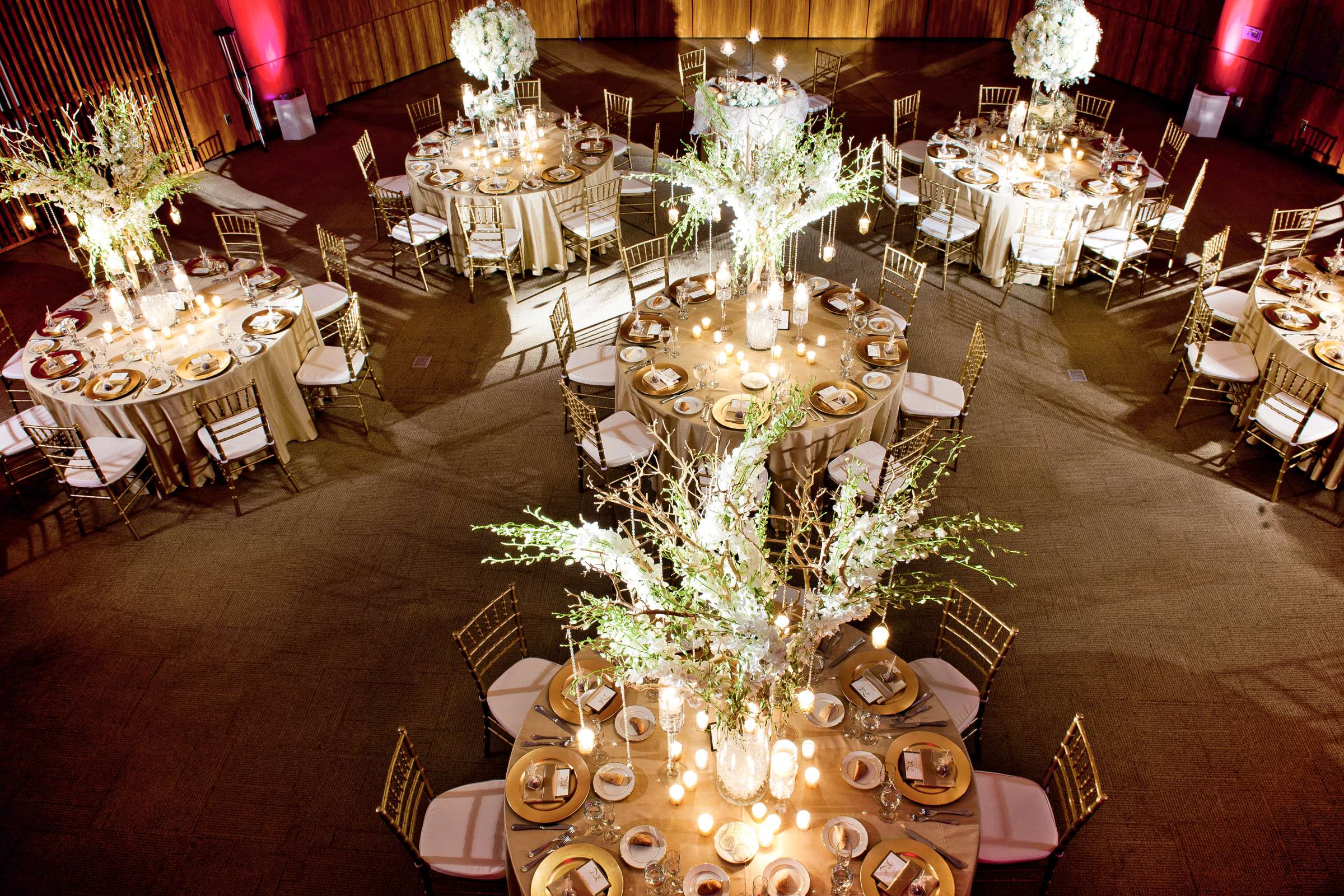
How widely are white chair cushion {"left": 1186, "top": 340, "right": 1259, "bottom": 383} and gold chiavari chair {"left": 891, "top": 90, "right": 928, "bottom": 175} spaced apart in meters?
3.72

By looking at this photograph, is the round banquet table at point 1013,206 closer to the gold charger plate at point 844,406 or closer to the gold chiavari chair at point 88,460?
the gold charger plate at point 844,406

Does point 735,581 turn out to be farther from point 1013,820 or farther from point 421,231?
point 421,231

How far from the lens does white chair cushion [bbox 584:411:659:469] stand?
6234mm

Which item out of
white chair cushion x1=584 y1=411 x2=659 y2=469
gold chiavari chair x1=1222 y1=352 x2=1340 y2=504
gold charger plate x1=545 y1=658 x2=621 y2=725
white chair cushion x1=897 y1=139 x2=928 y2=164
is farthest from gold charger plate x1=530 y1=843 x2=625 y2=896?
white chair cushion x1=897 y1=139 x2=928 y2=164

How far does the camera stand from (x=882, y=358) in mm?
6375

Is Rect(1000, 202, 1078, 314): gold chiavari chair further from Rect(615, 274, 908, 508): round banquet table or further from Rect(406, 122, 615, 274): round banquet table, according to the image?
Rect(406, 122, 615, 274): round banquet table

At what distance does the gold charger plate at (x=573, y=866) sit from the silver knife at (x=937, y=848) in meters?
1.21

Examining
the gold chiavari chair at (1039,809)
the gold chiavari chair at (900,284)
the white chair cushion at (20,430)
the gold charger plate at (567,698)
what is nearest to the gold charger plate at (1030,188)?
the gold chiavari chair at (900,284)

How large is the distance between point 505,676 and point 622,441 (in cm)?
209

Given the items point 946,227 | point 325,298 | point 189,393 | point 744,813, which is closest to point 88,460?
point 189,393

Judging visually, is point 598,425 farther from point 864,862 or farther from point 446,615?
point 864,862

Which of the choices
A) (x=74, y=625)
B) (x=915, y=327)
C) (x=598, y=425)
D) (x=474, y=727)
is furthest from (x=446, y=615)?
(x=915, y=327)

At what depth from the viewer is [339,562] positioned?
20.7ft

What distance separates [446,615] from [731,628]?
135 inches
